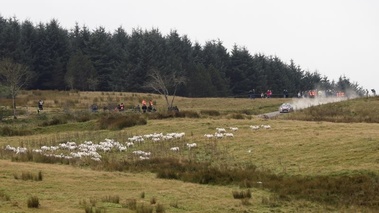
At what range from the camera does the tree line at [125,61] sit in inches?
4291

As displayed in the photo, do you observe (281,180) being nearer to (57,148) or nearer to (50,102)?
(57,148)

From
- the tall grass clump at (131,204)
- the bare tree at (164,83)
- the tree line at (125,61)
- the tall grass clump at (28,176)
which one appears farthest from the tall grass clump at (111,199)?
the tree line at (125,61)

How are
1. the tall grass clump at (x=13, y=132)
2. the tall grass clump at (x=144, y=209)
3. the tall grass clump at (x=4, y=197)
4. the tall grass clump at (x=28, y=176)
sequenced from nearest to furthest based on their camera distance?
1. the tall grass clump at (x=144, y=209)
2. the tall grass clump at (x=4, y=197)
3. the tall grass clump at (x=28, y=176)
4. the tall grass clump at (x=13, y=132)

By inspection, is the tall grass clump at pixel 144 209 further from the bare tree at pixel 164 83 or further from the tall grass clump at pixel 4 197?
the bare tree at pixel 164 83

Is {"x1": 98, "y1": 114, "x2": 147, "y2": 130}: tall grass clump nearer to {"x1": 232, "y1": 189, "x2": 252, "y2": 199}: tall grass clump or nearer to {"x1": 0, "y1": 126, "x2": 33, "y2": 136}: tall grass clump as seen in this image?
{"x1": 0, "y1": 126, "x2": 33, "y2": 136}: tall grass clump

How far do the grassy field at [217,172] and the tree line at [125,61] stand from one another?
207ft

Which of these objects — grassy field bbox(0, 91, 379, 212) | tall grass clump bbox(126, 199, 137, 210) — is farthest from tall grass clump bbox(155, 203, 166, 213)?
tall grass clump bbox(126, 199, 137, 210)

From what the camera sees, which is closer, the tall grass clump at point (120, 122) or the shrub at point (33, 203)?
the shrub at point (33, 203)

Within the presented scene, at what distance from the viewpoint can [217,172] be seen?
2534 cm

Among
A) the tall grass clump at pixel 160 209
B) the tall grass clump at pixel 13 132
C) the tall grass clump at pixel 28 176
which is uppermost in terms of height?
the tall grass clump at pixel 13 132

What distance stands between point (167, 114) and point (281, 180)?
3082cm

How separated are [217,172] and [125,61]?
96.7m

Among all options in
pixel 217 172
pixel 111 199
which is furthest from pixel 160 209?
pixel 217 172

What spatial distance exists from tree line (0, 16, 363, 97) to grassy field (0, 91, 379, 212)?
2480 inches
